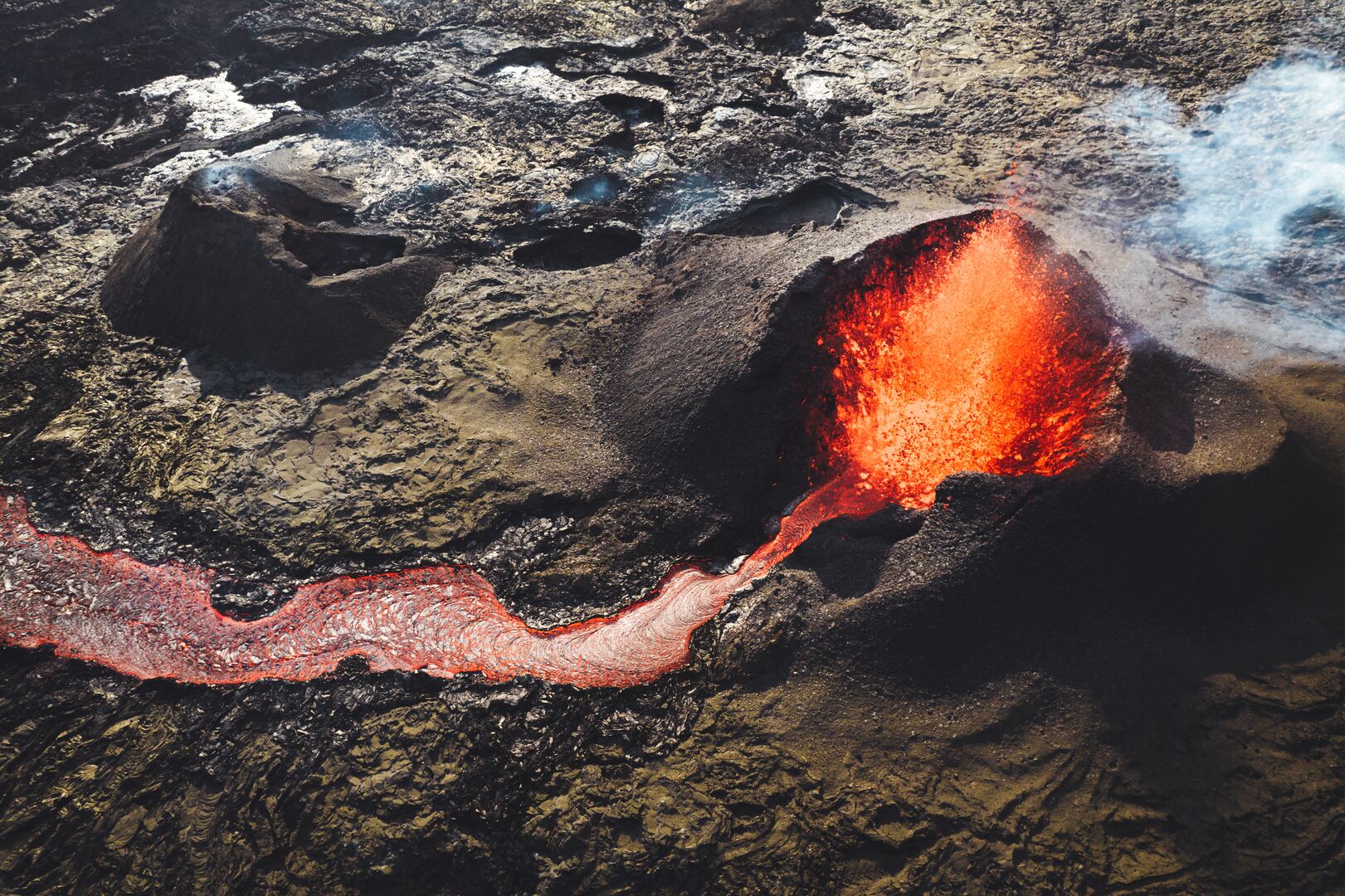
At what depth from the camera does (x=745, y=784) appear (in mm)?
4613

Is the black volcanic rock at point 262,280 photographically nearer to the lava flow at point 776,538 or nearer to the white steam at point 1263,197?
the lava flow at point 776,538

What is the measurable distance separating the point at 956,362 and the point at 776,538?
2093mm

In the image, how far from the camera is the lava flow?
5469 millimetres

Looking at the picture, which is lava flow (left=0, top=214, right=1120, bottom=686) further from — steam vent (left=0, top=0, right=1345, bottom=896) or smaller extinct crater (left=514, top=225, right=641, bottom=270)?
smaller extinct crater (left=514, top=225, right=641, bottom=270)

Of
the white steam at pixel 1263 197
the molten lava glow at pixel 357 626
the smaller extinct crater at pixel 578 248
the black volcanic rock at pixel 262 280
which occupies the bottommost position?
the molten lava glow at pixel 357 626

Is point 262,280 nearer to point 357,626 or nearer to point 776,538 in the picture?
point 357,626

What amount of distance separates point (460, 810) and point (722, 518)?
108 inches

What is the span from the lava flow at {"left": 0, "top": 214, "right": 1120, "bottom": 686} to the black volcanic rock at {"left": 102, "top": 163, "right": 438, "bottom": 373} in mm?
2401

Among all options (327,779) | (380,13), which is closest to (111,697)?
(327,779)

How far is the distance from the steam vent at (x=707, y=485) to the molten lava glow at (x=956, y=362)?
0.11ft

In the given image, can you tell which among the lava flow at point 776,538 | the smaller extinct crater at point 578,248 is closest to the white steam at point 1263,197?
the lava flow at point 776,538

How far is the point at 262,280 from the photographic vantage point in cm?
744

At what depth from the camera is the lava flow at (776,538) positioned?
547 centimetres

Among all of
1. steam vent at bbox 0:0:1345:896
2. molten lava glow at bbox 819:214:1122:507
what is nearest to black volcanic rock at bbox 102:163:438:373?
steam vent at bbox 0:0:1345:896
